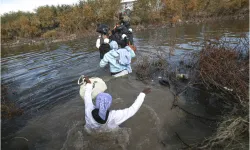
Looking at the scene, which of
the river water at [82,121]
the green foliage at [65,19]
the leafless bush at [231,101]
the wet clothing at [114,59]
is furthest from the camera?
the green foliage at [65,19]

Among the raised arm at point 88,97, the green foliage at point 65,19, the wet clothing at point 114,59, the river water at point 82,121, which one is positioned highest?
the green foliage at point 65,19

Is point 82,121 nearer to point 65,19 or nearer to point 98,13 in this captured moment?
point 65,19

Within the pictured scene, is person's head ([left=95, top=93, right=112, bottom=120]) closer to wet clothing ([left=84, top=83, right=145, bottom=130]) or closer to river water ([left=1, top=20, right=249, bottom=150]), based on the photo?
wet clothing ([left=84, top=83, right=145, bottom=130])

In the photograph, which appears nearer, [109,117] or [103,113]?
[103,113]

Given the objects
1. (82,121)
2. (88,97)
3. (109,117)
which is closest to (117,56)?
(82,121)

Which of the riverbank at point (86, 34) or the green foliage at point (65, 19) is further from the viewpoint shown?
the green foliage at point (65, 19)

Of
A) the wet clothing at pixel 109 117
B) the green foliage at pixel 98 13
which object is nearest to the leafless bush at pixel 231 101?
the wet clothing at pixel 109 117

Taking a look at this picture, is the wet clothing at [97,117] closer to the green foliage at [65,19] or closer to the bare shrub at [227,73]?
the bare shrub at [227,73]

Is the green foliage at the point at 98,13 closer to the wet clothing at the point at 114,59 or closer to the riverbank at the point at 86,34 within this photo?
the riverbank at the point at 86,34

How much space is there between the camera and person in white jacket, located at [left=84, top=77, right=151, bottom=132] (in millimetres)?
2758

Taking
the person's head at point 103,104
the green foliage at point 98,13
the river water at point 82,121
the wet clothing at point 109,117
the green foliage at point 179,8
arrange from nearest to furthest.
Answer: the person's head at point 103,104 < the wet clothing at point 109,117 < the river water at point 82,121 < the green foliage at point 98,13 < the green foliage at point 179,8

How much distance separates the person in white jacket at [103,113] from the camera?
276 centimetres

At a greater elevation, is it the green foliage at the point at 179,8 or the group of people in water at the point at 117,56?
the green foliage at the point at 179,8

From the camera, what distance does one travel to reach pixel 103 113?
275 cm
